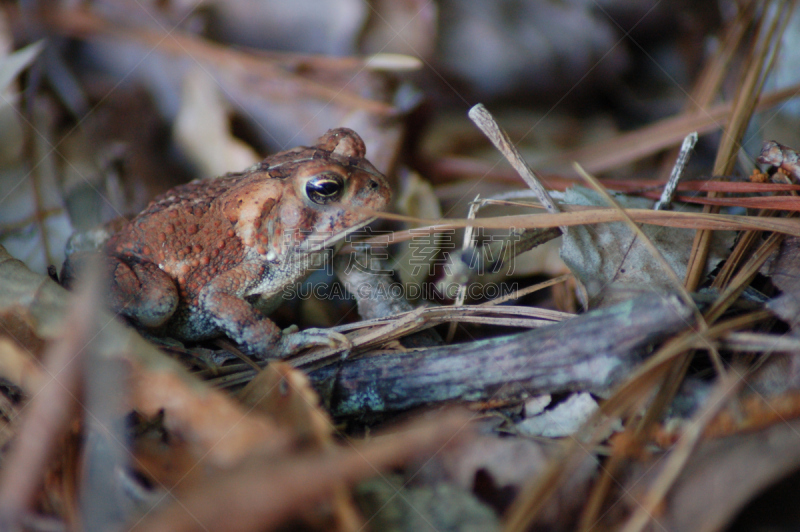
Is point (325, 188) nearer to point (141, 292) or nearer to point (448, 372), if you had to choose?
point (141, 292)

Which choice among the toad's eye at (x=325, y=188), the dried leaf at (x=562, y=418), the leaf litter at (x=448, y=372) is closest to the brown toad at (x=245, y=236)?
the toad's eye at (x=325, y=188)

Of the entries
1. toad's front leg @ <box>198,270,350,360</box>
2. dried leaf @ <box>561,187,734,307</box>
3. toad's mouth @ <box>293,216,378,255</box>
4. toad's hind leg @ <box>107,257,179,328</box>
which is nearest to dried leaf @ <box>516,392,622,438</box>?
dried leaf @ <box>561,187,734,307</box>

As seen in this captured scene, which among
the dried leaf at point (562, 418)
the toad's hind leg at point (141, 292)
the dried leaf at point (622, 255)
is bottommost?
the toad's hind leg at point (141, 292)

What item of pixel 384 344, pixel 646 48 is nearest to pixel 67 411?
pixel 384 344

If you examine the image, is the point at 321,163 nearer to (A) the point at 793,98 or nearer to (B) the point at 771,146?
(B) the point at 771,146

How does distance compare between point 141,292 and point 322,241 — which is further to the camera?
point 322,241

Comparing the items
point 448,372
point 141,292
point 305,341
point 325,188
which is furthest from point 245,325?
point 448,372

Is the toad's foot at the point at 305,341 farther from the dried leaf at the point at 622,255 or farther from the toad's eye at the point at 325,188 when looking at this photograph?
the dried leaf at the point at 622,255
